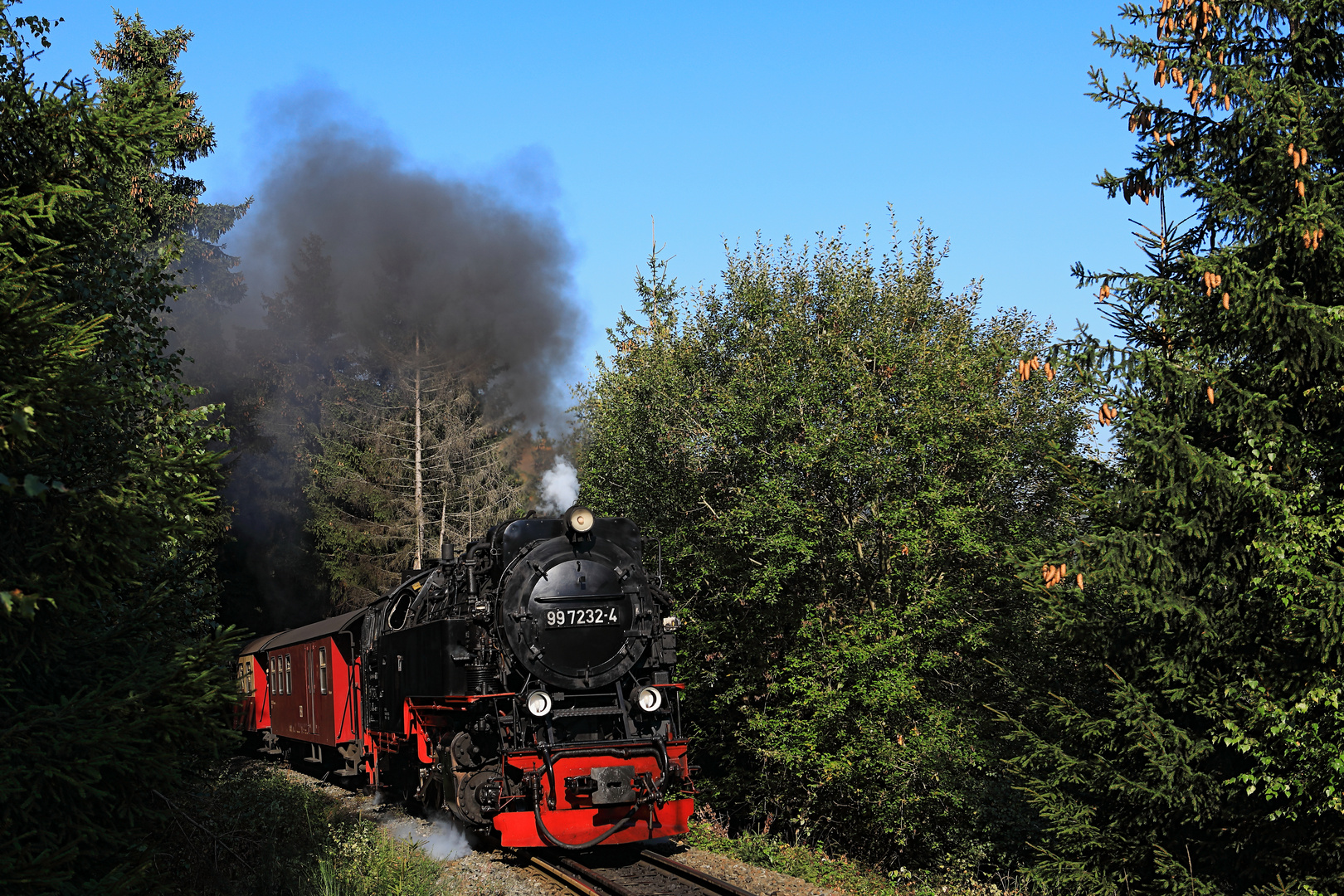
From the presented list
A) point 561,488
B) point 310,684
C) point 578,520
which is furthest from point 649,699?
point 561,488

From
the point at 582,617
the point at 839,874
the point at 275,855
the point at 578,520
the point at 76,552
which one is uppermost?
the point at 578,520

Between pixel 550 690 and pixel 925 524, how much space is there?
6476 millimetres

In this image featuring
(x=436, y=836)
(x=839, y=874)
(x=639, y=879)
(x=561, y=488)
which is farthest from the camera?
(x=561, y=488)

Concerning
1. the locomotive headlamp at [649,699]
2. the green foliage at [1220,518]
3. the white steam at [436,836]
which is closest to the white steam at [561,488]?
the white steam at [436,836]

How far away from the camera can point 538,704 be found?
32.1 ft

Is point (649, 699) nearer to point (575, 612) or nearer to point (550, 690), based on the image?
point (550, 690)

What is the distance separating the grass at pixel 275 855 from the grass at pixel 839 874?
3.61 metres

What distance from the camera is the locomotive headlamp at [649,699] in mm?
10172

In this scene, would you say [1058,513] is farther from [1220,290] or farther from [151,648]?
[151,648]

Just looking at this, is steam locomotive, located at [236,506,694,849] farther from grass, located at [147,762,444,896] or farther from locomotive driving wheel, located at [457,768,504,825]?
grass, located at [147,762,444,896]

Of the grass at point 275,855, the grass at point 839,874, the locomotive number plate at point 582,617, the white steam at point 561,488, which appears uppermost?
the white steam at point 561,488

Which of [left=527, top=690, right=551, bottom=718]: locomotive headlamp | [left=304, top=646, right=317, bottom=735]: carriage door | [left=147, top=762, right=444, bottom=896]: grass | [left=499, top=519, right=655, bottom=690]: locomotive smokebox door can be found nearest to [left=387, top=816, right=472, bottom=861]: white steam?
[left=147, top=762, right=444, bottom=896]: grass

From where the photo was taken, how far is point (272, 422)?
3547 centimetres

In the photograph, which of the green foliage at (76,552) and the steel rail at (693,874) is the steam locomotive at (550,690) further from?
the green foliage at (76,552)
